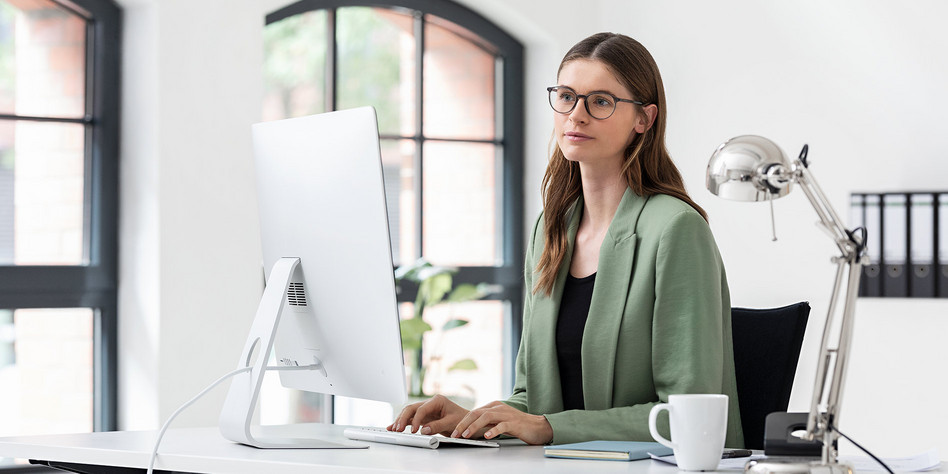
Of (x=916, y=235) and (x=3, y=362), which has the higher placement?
(x=916, y=235)

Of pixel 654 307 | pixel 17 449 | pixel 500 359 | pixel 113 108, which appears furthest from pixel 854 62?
pixel 17 449

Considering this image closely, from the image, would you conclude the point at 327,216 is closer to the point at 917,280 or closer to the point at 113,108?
the point at 113,108

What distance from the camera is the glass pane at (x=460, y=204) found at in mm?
4148

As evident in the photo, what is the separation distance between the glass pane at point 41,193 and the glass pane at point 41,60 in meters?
0.07

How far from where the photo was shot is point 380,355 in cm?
155

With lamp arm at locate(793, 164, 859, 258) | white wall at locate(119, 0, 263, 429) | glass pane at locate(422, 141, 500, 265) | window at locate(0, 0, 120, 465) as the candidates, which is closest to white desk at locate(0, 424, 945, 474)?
lamp arm at locate(793, 164, 859, 258)

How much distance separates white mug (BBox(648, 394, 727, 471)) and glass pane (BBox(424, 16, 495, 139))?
2.94m

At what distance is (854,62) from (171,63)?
7.24ft

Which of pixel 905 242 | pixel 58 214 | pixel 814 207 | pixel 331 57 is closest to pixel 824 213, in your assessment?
pixel 814 207

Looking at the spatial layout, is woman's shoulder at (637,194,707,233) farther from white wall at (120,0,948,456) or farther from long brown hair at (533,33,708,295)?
white wall at (120,0,948,456)

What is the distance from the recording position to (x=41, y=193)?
10.8 ft

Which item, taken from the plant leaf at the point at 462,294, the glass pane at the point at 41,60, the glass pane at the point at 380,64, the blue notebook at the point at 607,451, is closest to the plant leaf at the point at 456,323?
the plant leaf at the point at 462,294

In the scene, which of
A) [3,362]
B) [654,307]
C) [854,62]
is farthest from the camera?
[854,62]

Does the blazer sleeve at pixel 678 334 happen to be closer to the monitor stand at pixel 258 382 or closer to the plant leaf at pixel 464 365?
the monitor stand at pixel 258 382
